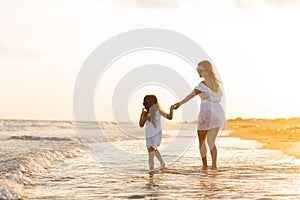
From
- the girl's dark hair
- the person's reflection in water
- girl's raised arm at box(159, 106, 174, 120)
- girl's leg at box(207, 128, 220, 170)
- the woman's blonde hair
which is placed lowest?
the person's reflection in water

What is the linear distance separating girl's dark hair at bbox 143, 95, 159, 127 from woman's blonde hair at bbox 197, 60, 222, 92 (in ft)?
4.29

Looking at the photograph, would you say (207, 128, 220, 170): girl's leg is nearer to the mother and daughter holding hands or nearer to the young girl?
the mother and daughter holding hands

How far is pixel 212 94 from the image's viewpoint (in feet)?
34.0

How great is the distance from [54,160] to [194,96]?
5045 mm

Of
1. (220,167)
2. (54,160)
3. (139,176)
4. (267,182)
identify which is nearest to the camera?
(267,182)

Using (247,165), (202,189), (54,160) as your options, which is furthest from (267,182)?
(54,160)

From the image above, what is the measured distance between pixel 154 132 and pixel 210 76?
1.88 meters

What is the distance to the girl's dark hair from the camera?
35.4 feet

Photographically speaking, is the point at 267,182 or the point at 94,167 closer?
the point at 267,182

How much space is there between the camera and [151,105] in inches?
425

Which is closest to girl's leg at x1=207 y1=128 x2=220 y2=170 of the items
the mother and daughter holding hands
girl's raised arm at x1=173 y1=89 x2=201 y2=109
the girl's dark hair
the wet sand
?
the mother and daughter holding hands

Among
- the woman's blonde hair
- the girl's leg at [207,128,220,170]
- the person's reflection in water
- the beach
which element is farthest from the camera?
the girl's leg at [207,128,220,170]

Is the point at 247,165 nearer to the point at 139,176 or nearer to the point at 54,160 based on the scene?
the point at 139,176

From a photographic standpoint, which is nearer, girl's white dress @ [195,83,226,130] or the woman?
the woman
